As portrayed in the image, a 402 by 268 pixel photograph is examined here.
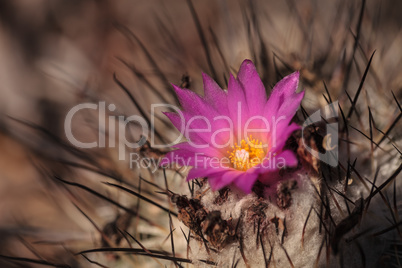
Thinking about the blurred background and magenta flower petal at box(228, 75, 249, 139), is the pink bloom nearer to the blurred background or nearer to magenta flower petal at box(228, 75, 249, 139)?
magenta flower petal at box(228, 75, 249, 139)

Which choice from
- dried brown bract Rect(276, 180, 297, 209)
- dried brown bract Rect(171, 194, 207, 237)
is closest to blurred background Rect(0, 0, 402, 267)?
dried brown bract Rect(171, 194, 207, 237)

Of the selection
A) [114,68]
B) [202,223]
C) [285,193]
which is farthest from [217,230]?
[114,68]

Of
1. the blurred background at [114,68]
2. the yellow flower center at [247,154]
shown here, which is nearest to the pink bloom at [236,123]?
the yellow flower center at [247,154]

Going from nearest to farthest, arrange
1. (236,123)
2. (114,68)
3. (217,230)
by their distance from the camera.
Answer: (217,230) < (236,123) < (114,68)

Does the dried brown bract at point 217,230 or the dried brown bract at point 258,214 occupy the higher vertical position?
the dried brown bract at point 258,214

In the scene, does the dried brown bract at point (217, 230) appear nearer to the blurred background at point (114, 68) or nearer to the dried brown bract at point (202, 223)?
the dried brown bract at point (202, 223)

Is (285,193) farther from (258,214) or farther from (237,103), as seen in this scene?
(237,103)

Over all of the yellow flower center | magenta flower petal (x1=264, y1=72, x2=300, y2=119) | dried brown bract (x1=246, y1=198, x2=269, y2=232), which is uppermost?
magenta flower petal (x1=264, y1=72, x2=300, y2=119)
